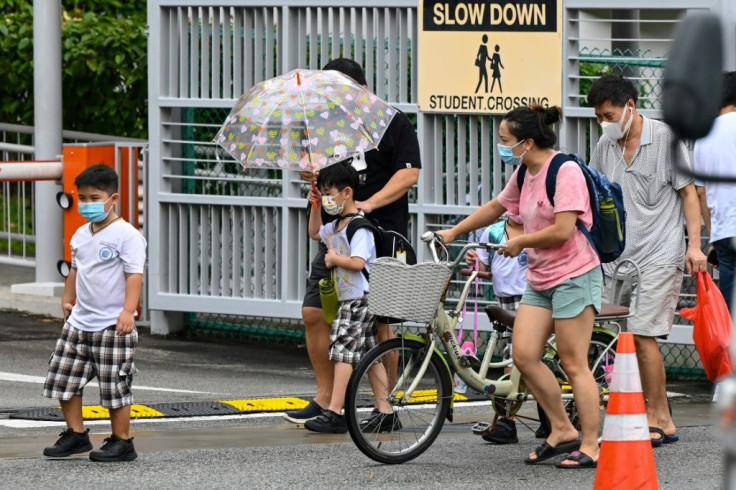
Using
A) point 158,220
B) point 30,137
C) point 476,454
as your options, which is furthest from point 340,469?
point 30,137

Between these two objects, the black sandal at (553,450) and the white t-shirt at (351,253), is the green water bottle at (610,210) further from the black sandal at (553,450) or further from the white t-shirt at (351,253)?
the white t-shirt at (351,253)

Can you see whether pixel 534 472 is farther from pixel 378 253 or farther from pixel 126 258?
pixel 126 258

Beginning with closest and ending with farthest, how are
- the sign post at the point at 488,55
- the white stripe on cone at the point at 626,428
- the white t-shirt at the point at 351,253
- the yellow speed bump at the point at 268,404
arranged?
the white stripe on cone at the point at 626,428, the white t-shirt at the point at 351,253, the yellow speed bump at the point at 268,404, the sign post at the point at 488,55

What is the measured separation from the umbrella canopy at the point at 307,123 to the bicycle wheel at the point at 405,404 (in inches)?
47.0

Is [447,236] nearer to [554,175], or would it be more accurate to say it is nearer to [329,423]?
[554,175]

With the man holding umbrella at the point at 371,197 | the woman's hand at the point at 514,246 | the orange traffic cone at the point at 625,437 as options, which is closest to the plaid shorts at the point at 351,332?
the man holding umbrella at the point at 371,197

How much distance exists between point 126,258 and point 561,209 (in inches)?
79.4

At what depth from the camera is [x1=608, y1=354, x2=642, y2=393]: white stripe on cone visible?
6.74 metres

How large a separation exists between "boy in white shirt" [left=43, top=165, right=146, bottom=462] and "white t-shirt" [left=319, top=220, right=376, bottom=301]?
1.13m

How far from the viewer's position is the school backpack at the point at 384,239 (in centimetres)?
804

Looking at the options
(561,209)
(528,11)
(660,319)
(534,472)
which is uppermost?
(528,11)

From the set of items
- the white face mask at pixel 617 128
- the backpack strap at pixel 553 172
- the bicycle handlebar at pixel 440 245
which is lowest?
the bicycle handlebar at pixel 440 245

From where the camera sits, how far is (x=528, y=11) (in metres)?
10.5

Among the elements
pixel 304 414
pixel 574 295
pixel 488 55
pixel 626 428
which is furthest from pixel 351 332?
pixel 488 55
